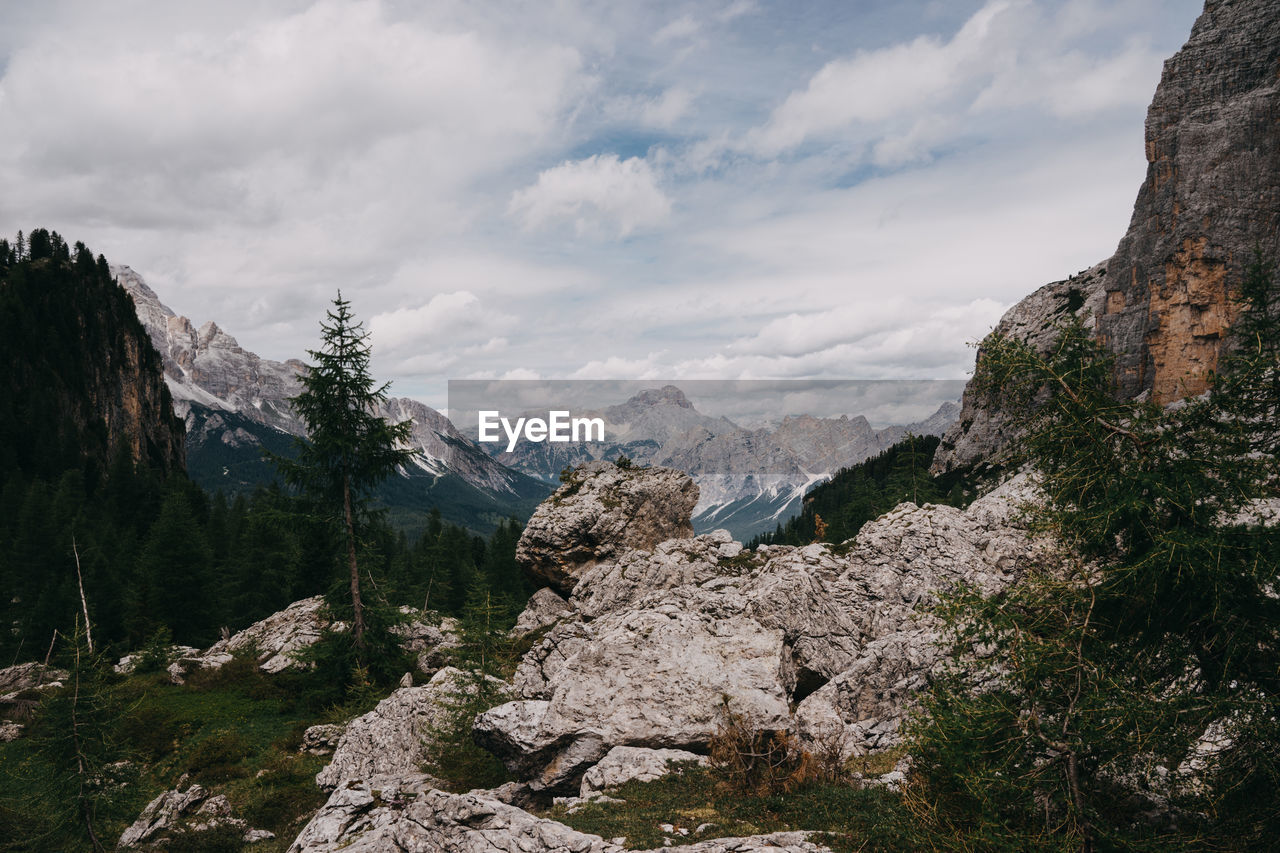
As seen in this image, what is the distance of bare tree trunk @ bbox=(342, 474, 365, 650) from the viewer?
98.6 ft

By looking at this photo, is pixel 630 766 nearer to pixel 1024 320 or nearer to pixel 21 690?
pixel 21 690

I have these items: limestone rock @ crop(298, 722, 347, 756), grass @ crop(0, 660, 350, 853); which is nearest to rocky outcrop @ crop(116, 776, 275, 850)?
grass @ crop(0, 660, 350, 853)

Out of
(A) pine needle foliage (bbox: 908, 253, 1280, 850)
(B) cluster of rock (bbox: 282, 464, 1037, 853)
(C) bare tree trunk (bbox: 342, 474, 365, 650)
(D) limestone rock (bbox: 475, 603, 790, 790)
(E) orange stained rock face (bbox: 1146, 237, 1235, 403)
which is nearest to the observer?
(A) pine needle foliage (bbox: 908, 253, 1280, 850)

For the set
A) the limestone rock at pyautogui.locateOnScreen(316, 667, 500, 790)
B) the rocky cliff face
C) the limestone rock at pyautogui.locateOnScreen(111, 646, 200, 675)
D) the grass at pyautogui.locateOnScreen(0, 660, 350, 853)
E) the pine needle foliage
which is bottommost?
the limestone rock at pyautogui.locateOnScreen(111, 646, 200, 675)

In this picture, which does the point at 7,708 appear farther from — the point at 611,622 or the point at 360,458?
the point at 611,622

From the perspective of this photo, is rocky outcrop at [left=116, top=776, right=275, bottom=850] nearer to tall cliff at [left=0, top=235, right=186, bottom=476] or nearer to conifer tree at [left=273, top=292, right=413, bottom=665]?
conifer tree at [left=273, top=292, right=413, bottom=665]

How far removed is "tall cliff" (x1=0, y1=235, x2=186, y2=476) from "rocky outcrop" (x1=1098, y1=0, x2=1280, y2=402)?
187508 millimetres

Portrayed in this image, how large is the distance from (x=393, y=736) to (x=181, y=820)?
6654 mm

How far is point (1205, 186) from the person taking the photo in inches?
3957

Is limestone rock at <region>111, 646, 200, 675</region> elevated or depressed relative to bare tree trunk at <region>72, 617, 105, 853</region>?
depressed

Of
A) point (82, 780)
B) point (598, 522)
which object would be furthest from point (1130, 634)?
point (598, 522)

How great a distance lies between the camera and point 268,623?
4581 centimetres

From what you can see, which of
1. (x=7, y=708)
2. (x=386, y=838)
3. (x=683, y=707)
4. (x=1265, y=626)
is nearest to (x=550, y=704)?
(x=683, y=707)

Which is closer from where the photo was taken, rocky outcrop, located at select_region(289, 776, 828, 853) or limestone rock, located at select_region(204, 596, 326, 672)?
rocky outcrop, located at select_region(289, 776, 828, 853)
